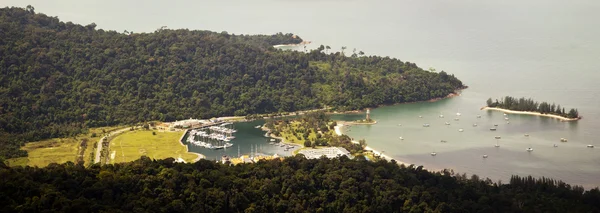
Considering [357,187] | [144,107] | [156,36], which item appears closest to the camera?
[357,187]

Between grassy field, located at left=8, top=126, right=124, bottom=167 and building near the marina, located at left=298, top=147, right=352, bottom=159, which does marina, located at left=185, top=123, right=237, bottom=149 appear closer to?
building near the marina, located at left=298, top=147, right=352, bottom=159

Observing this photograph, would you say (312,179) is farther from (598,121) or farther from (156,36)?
(156,36)

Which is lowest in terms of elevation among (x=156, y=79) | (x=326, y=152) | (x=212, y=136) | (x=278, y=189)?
(x=278, y=189)

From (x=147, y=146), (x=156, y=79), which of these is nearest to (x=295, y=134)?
(x=147, y=146)

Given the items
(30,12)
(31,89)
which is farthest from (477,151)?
(30,12)

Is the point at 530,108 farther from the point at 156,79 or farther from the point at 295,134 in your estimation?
the point at 156,79

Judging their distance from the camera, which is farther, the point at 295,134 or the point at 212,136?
the point at 212,136

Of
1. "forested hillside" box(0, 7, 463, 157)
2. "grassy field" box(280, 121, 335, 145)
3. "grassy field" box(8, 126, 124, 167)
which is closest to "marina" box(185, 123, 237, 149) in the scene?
"forested hillside" box(0, 7, 463, 157)
